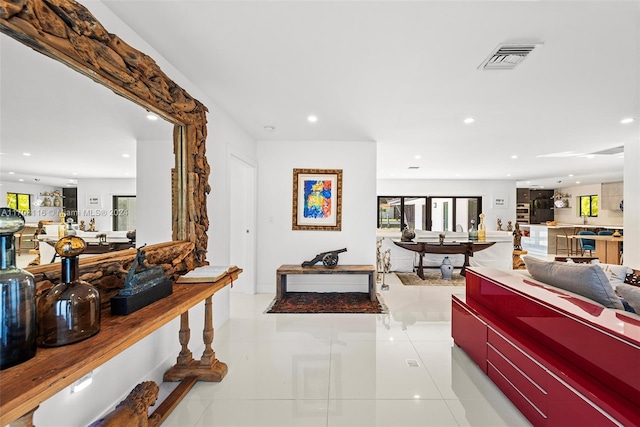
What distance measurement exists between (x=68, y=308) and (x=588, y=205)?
13.5 metres

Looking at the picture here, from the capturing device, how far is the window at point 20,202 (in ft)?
4.05

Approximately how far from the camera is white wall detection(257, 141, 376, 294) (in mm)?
4328

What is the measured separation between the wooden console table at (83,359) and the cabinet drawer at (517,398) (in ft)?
6.50

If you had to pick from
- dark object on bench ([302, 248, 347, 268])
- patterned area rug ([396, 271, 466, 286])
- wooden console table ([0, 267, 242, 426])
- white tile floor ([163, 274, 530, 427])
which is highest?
wooden console table ([0, 267, 242, 426])

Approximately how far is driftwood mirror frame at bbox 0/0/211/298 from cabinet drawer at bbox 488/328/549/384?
2315 mm

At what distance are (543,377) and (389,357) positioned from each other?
3.68ft

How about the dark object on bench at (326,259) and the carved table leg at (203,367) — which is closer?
the carved table leg at (203,367)

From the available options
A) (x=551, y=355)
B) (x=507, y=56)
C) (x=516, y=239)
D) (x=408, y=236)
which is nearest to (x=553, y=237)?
(x=516, y=239)

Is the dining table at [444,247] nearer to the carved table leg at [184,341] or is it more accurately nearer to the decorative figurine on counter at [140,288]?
the carved table leg at [184,341]

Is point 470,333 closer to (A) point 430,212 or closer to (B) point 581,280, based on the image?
(B) point 581,280

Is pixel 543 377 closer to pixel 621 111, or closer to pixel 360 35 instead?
pixel 360 35

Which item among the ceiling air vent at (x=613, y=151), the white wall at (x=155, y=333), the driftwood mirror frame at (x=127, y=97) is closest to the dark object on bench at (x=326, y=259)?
the white wall at (x=155, y=333)

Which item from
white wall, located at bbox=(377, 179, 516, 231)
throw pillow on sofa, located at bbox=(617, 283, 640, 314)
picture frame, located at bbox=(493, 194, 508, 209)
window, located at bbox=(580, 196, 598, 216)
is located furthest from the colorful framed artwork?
window, located at bbox=(580, 196, 598, 216)

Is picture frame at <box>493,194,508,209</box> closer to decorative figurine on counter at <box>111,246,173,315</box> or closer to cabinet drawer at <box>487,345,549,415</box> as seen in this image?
cabinet drawer at <box>487,345,549,415</box>
